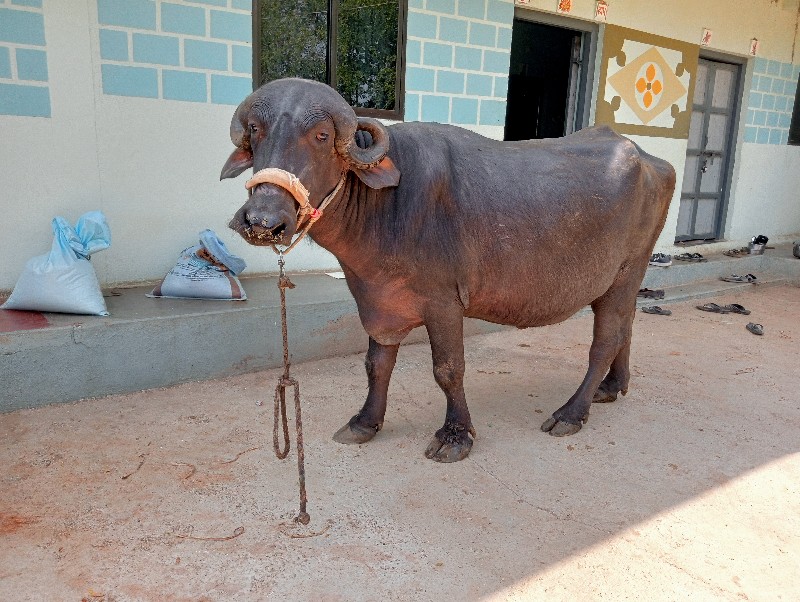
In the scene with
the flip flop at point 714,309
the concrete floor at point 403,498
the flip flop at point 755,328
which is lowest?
the flip flop at point 714,309

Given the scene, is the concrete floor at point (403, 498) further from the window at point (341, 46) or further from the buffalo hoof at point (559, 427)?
the window at point (341, 46)

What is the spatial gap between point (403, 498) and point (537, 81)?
7914 mm

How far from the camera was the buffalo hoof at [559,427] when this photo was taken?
3.40m

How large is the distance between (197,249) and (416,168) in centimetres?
202

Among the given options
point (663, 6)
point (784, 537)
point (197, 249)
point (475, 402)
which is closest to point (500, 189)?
point (475, 402)

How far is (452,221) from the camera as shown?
112 inches

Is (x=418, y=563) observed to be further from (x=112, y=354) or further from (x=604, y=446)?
(x=112, y=354)

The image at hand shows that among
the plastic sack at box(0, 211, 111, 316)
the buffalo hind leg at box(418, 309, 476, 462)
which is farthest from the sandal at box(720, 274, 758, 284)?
the plastic sack at box(0, 211, 111, 316)

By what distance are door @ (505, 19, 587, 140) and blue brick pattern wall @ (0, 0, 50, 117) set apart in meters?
6.13

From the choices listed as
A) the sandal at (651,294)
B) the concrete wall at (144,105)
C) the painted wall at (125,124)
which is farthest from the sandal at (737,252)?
the painted wall at (125,124)

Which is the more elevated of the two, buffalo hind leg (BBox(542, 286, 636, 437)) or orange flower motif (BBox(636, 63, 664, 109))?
orange flower motif (BBox(636, 63, 664, 109))

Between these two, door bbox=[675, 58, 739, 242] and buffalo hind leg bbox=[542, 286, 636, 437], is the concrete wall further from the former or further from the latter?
door bbox=[675, 58, 739, 242]

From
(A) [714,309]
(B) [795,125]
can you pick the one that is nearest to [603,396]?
(A) [714,309]

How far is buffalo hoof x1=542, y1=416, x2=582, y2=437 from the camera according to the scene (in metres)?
3.40
